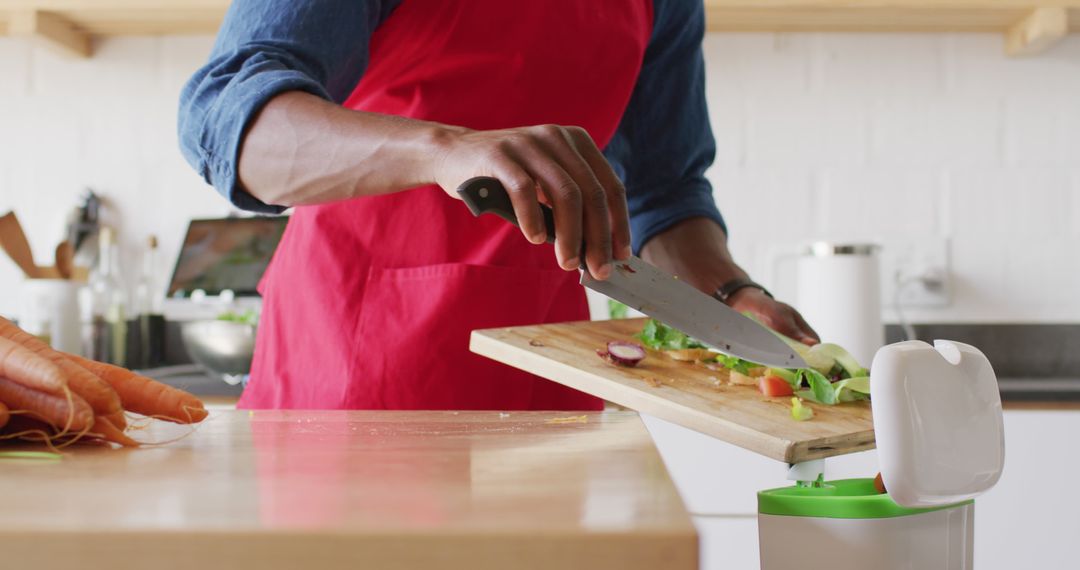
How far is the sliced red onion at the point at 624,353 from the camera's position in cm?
91

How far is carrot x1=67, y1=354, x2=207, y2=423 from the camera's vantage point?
0.68 metres

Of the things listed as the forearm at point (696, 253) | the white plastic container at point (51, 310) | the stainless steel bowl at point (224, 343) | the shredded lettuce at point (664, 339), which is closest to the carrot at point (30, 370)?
the shredded lettuce at point (664, 339)

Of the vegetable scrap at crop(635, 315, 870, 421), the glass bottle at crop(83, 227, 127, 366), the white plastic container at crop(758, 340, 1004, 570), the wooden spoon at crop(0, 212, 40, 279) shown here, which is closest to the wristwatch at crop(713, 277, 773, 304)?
the vegetable scrap at crop(635, 315, 870, 421)

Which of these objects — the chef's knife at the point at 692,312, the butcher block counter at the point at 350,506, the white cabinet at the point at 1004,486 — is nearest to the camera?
the butcher block counter at the point at 350,506

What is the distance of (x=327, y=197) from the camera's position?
79 cm

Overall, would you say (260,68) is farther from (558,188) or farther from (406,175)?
(558,188)

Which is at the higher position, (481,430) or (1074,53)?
(1074,53)

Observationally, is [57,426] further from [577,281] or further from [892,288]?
[892,288]

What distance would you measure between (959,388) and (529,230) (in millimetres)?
276

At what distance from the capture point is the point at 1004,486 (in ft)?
4.38

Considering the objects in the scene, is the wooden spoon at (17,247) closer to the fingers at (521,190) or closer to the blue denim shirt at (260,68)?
the blue denim shirt at (260,68)

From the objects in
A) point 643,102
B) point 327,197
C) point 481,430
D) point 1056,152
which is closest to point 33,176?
point 643,102

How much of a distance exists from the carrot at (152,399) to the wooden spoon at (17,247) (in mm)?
1253

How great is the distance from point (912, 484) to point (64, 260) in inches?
73.1
